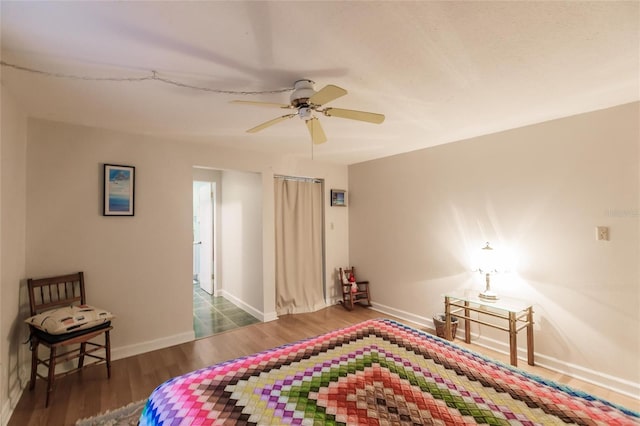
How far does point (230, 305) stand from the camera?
4688 mm

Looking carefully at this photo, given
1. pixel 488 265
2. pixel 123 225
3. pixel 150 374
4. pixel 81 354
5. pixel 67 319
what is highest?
pixel 123 225

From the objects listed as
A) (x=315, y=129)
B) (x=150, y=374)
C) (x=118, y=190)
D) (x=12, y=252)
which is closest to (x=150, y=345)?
(x=150, y=374)

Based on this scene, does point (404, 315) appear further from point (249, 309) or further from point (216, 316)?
point (216, 316)

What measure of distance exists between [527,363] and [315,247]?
9.55 feet

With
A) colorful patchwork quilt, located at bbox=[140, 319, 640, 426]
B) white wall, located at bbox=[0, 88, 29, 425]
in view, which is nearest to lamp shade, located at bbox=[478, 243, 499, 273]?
colorful patchwork quilt, located at bbox=[140, 319, 640, 426]

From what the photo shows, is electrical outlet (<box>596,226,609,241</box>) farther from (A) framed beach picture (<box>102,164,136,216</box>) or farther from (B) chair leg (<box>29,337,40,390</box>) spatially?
(B) chair leg (<box>29,337,40,390</box>)

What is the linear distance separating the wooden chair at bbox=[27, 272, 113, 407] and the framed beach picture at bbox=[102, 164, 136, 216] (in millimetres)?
680

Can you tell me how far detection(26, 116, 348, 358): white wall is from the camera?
8.56 ft

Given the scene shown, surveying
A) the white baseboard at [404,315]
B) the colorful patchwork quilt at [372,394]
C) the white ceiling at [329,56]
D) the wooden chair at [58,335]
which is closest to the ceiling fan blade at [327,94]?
the white ceiling at [329,56]

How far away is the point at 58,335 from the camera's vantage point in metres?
2.24

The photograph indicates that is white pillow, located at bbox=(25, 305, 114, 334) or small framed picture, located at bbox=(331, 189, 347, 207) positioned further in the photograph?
small framed picture, located at bbox=(331, 189, 347, 207)

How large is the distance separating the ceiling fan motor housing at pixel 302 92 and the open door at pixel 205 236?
378 centimetres

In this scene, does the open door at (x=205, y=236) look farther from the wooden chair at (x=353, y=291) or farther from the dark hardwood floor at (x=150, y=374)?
the wooden chair at (x=353, y=291)

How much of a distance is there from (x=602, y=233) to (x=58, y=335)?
4.56 metres
